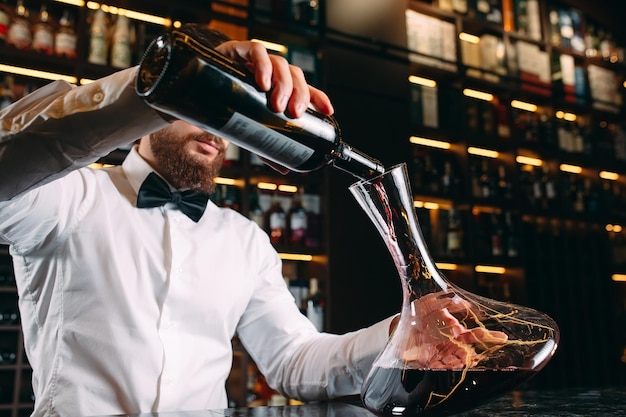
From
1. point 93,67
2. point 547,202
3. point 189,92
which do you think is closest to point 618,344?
point 547,202

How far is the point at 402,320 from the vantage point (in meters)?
0.66

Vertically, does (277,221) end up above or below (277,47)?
below

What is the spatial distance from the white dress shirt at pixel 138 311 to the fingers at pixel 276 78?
1.42 ft

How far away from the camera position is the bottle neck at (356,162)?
0.69 m

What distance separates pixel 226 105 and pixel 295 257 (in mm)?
2120

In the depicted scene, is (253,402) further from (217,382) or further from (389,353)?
(389,353)

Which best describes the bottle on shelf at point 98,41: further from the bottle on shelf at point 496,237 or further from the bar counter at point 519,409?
the bottle on shelf at point 496,237

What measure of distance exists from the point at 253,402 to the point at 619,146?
315 centimetres

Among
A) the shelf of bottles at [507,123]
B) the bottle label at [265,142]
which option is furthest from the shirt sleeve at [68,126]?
the shelf of bottles at [507,123]

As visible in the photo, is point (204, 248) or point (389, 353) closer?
point (389, 353)

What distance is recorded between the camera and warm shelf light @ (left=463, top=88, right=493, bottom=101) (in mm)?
3531

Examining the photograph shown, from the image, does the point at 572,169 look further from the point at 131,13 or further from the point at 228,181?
the point at 131,13

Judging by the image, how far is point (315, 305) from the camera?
268 centimetres

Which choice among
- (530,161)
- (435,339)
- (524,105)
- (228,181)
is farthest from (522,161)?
(435,339)
